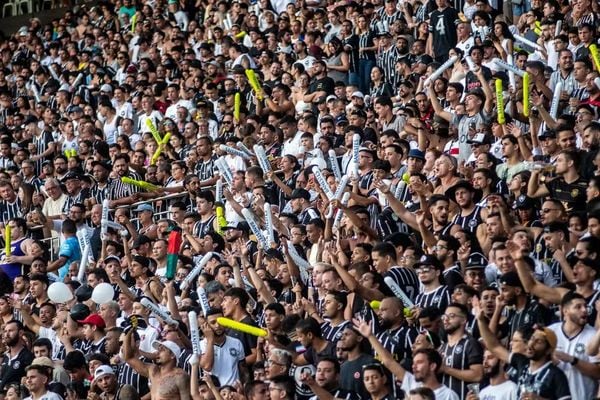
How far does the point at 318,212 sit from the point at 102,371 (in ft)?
10.1

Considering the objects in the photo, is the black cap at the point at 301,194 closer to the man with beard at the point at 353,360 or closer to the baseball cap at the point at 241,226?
the baseball cap at the point at 241,226

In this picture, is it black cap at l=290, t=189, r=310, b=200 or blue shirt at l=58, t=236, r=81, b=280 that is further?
blue shirt at l=58, t=236, r=81, b=280

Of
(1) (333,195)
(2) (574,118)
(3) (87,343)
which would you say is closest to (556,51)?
(2) (574,118)

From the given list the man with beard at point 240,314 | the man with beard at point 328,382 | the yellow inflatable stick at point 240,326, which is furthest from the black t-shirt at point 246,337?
the man with beard at point 328,382

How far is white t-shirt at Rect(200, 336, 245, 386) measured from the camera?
12.8 meters

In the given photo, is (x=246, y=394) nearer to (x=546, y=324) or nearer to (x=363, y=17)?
(x=546, y=324)

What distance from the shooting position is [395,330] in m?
12.0

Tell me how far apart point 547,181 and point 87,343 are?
15.4ft

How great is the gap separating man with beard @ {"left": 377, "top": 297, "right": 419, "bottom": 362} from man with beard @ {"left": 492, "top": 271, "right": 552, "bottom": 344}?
0.86 m

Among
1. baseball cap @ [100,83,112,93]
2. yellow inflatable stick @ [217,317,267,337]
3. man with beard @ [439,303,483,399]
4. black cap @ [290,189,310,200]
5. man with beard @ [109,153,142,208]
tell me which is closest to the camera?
man with beard @ [439,303,483,399]

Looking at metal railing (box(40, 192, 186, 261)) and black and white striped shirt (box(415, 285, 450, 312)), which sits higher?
black and white striped shirt (box(415, 285, 450, 312))

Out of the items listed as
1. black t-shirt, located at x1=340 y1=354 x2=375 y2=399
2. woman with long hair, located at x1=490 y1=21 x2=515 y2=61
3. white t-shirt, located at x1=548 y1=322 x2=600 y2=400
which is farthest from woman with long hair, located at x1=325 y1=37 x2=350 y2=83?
white t-shirt, located at x1=548 y1=322 x2=600 y2=400

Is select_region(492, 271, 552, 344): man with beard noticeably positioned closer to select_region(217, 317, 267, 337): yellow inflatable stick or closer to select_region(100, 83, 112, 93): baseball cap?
select_region(217, 317, 267, 337): yellow inflatable stick

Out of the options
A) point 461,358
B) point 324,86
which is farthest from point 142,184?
point 461,358
